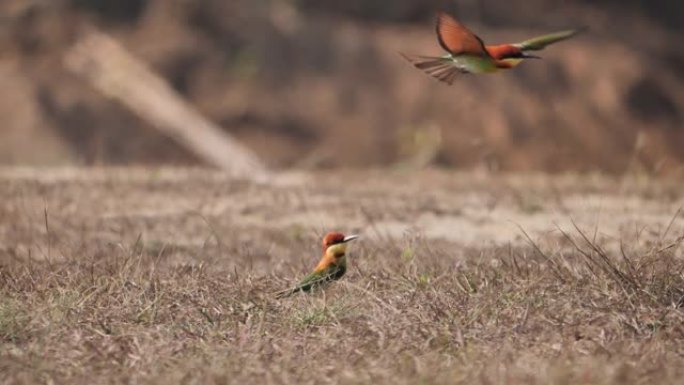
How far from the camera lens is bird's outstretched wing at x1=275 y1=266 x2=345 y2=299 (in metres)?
5.72

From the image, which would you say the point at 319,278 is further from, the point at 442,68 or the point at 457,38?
the point at 457,38

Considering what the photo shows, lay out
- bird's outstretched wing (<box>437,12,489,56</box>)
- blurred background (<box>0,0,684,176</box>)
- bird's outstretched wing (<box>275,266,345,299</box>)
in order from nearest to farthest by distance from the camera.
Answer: bird's outstretched wing (<box>437,12,489,56</box>) → bird's outstretched wing (<box>275,266,345,299</box>) → blurred background (<box>0,0,684,176</box>)

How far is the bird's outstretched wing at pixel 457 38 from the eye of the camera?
5.53m

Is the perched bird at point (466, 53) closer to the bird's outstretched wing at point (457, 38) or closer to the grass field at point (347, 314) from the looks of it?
the bird's outstretched wing at point (457, 38)

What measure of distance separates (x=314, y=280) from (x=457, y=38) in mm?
1020

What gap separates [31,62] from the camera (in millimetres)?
18438

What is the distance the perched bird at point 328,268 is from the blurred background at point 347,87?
11258 mm

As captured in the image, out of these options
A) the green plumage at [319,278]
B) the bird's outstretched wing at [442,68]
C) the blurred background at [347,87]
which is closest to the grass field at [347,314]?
the green plumage at [319,278]

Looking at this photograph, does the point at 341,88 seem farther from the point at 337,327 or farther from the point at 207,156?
the point at 337,327

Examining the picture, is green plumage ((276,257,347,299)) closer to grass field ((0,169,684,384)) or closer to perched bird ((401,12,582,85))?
grass field ((0,169,684,384))

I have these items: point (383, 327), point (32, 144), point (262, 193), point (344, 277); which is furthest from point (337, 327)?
point (32, 144)

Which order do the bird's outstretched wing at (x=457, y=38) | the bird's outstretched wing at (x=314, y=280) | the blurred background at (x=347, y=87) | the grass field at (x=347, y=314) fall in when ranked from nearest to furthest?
the grass field at (x=347, y=314)
the bird's outstretched wing at (x=457, y=38)
the bird's outstretched wing at (x=314, y=280)
the blurred background at (x=347, y=87)

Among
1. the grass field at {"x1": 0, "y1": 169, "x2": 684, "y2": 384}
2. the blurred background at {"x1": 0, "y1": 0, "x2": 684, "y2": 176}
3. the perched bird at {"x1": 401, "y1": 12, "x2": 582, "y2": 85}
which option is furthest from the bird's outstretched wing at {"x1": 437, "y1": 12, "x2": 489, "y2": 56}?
the blurred background at {"x1": 0, "y1": 0, "x2": 684, "y2": 176}

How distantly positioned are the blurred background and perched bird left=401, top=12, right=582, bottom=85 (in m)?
11.5
